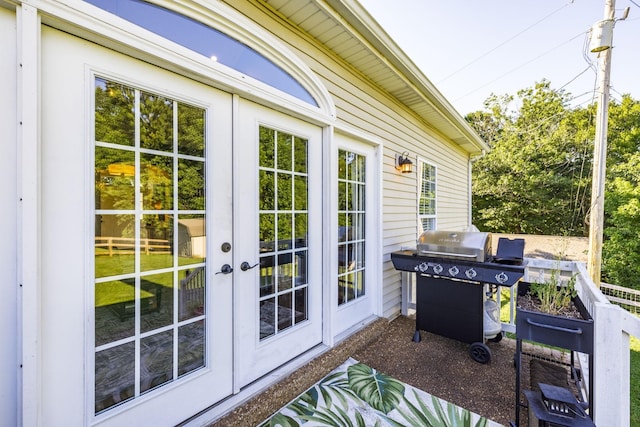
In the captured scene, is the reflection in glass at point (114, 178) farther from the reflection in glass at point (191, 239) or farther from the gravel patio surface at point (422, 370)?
the gravel patio surface at point (422, 370)

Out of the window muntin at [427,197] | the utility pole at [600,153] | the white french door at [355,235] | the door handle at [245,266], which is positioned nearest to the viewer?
the door handle at [245,266]

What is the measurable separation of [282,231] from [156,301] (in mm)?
988

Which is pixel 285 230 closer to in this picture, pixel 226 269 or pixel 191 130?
pixel 226 269

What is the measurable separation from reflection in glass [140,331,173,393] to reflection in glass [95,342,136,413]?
0.16 feet

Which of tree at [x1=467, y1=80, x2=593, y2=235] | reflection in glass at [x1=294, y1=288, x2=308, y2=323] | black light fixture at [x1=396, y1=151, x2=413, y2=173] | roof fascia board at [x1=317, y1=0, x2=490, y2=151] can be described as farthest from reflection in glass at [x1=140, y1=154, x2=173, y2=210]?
tree at [x1=467, y1=80, x2=593, y2=235]

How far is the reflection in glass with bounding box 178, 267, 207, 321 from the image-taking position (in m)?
1.65

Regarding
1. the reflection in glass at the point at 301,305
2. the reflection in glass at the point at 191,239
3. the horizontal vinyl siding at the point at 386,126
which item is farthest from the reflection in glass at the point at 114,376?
the horizontal vinyl siding at the point at 386,126

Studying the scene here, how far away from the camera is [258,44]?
1.99 meters

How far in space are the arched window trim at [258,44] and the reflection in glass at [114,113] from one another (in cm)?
52

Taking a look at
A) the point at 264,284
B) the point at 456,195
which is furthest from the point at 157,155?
the point at 456,195

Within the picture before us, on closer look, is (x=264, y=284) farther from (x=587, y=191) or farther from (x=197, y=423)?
(x=587, y=191)

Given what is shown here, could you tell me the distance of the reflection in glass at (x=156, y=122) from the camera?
4.94ft

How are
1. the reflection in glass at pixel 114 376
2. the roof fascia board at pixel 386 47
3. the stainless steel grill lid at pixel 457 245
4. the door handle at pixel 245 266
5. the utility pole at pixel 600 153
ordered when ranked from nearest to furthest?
the reflection in glass at pixel 114 376, the door handle at pixel 245 266, the roof fascia board at pixel 386 47, the stainless steel grill lid at pixel 457 245, the utility pole at pixel 600 153

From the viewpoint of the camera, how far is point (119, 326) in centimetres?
142
